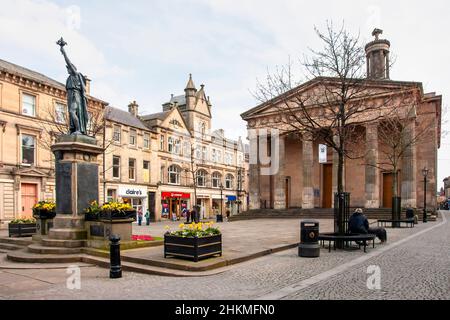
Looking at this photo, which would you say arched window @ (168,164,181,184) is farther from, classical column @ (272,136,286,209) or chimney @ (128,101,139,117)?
classical column @ (272,136,286,209)

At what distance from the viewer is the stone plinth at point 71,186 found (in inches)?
450

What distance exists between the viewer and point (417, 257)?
1060 cm

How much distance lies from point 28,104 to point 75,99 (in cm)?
1940

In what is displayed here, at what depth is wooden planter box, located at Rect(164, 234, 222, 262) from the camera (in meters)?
9.16

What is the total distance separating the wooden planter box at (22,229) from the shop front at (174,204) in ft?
87.7

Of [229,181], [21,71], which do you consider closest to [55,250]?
[21,71]

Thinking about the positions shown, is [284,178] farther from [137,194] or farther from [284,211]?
[137,194]

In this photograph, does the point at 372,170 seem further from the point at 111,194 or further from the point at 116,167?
the point at 111,194

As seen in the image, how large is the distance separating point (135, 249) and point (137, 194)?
28221 millimetres

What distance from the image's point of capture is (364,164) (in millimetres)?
30766

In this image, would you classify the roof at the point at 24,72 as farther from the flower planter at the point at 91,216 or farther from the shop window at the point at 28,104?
the flower planter at the point at 91,216

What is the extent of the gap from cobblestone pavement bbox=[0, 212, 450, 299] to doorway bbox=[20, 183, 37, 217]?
20.9 m

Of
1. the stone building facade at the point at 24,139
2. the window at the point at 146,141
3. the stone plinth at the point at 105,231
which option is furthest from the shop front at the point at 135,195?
the stone plinth at the point at 105,231

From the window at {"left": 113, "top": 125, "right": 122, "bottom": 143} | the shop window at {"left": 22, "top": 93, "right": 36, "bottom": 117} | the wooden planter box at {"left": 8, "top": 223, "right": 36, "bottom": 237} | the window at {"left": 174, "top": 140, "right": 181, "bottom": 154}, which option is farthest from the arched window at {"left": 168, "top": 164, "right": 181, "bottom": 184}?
the wooden planter box at {"left": 8, "top": 223, "right": 36, "bottom": 237}
